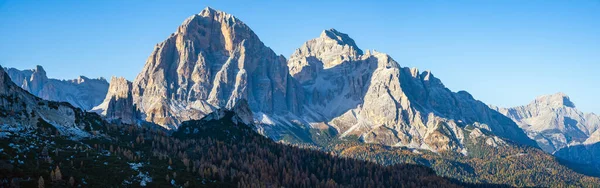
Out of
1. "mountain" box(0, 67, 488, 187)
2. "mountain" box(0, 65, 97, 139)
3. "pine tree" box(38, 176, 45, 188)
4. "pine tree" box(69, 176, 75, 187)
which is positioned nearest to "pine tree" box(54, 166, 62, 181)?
"mountain" box(0, 67, 488, 187)

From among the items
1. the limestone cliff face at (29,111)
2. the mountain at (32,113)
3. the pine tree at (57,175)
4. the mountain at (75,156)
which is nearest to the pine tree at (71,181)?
the mountain at (75,156)

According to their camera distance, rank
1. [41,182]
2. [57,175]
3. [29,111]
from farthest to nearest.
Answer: [29,111], [57,175], [41,182]

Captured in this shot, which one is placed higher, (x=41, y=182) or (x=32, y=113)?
(x=32, y=113)

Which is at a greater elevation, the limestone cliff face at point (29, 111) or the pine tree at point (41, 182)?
the limestone cliff face at point (29, 111)

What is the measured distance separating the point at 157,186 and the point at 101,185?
1484 cm

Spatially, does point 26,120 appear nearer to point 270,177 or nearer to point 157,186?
point 157,186

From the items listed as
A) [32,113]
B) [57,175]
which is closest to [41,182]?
[57,175]

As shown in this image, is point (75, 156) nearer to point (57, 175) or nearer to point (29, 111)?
point (57, 175)

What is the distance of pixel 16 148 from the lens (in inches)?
4424

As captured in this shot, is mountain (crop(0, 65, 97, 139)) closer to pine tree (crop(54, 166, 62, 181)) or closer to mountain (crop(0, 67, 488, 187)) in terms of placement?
mountain (crop(0, 67, 488, 187))

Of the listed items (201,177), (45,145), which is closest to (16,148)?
(45,145)

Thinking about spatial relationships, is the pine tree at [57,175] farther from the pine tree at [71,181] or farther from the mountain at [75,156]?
the pine tree at [71,181]

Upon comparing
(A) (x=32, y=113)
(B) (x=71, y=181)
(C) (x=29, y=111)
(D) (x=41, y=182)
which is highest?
(C) (x=29, y=111)

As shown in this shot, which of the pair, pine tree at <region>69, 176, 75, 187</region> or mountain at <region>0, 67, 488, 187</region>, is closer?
pine tree at <region>69, 176, 75, 187</region>
